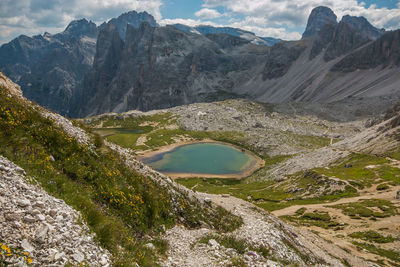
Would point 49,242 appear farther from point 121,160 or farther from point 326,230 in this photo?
point 326,230

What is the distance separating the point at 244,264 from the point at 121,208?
24.9 ft

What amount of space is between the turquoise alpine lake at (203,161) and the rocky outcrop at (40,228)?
2870 inches

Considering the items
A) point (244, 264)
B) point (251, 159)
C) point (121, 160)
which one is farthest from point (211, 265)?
point (251, 159)

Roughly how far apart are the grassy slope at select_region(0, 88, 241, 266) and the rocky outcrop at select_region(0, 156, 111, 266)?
0.79m

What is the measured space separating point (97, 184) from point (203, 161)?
80.3 metres

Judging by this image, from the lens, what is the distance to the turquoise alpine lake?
3376 inches

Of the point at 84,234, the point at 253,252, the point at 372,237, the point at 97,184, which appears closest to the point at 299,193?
the point at 372,237

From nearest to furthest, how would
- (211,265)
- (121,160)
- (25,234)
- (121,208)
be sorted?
(25,234) → (211,265) → (121,208) → (121,160)

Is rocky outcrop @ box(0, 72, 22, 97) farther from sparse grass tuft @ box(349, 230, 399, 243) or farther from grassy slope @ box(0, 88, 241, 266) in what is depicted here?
sparse grass tuft @ box(349, 230, 399, 243)

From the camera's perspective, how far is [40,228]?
8.57 meters

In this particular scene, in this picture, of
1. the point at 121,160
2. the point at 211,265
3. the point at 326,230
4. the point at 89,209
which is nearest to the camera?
the point at 89,209

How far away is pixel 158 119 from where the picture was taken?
157m

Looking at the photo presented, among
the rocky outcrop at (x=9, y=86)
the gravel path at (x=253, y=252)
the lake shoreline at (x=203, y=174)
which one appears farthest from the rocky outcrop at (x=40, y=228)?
the lake shoreline at (x=203, y=174)

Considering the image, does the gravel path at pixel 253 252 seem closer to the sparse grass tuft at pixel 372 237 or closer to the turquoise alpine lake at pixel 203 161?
the sparse grass tuft at pixel 372 237
